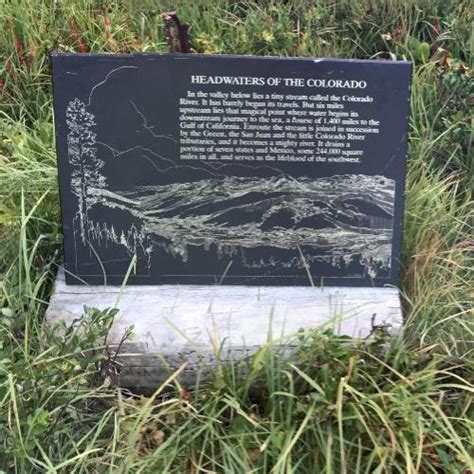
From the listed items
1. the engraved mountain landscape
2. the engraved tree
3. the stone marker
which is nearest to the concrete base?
the stone marker

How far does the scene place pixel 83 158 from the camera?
2.65 meters

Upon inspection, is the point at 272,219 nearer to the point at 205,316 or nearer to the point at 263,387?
the point at 205,316

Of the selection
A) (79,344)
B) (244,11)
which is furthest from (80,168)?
(244,11)

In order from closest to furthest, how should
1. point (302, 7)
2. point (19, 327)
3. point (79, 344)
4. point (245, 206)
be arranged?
1. point (79, 344)
2. point (19, 327)
3. point (245, 206)
4. point (302, 7)

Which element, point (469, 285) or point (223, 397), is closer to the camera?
point (223, 397)

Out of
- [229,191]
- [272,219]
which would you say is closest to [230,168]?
[229,191]

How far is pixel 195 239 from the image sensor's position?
8.93 feet

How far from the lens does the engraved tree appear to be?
262cm

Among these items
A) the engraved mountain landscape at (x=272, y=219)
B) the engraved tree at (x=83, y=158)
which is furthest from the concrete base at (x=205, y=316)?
the engraved tree at (x=83, y=158)

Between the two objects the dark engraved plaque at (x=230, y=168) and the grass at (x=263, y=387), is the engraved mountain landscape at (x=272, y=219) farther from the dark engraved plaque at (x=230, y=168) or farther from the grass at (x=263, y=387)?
the grass at (x=263, y=387)

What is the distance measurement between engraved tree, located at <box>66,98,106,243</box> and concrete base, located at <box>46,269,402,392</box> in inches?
10.9

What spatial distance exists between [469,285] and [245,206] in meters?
0.82

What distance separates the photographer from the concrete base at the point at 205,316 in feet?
8.05

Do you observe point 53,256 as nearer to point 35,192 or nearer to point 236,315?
point 35,192
